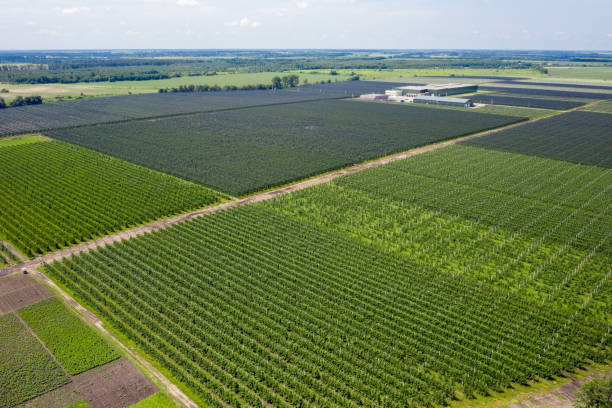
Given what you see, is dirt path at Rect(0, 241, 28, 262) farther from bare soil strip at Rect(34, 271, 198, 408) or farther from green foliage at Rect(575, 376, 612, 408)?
green foliage at Rect(575, 376, 612, 408)

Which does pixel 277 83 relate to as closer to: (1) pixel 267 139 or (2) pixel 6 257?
(1) pixel 267 139

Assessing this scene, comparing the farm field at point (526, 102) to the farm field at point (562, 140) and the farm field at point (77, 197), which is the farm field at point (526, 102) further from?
the farm field at point (77, 197)

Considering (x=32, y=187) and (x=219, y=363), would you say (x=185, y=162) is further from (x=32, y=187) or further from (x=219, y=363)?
(x=219, y=363)

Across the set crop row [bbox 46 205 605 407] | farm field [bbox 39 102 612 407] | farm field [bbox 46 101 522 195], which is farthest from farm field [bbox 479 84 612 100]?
crop row [bbox 46 205 605 407]

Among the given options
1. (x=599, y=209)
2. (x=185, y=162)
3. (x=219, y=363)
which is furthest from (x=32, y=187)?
(x=599, y=209)

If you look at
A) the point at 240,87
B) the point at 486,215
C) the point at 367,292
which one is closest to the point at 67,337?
the point at 367,292

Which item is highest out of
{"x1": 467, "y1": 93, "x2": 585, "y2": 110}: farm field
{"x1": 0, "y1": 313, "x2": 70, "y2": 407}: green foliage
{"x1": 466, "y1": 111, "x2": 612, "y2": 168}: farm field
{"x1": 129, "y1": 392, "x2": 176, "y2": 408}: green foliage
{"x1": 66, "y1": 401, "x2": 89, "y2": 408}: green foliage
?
{"x1": 467, "y1": 93, "x2": 585, "y2": 110}: farm field
